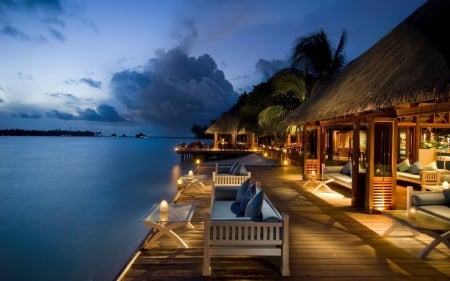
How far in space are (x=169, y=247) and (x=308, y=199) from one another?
3.93 meters

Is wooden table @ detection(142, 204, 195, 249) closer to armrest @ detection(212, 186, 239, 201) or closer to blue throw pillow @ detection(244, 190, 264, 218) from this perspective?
blue throw pillow @ detection(244, 190, 264, 218)

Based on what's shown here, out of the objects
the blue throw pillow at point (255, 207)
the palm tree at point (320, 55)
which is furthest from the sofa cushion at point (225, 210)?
the palm tree at point (320, 55)

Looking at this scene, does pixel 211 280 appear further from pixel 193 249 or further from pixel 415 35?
pixel 415 35

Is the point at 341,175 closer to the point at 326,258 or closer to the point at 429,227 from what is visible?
the point at 429,227

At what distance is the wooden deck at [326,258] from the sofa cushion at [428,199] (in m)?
0.51

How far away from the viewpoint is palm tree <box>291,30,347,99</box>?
14.8m

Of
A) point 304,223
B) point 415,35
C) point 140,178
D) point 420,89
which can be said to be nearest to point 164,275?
point 304,223

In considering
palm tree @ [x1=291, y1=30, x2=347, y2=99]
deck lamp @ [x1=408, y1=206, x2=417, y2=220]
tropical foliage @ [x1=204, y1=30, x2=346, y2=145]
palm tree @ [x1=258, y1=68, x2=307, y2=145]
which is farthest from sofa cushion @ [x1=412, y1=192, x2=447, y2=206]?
palm tree @ [x1=291, y1=30, x2=347, y2=99]

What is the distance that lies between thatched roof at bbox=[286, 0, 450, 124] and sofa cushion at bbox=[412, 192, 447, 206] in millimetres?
1465

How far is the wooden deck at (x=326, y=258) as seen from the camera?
3.36m

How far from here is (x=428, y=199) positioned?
4832 mm

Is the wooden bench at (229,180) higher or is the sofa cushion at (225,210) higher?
the wooden bench at (229,180)

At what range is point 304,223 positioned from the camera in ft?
17.3

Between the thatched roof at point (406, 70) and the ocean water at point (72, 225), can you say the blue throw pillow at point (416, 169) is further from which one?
the ocean water at point (72, 225)
